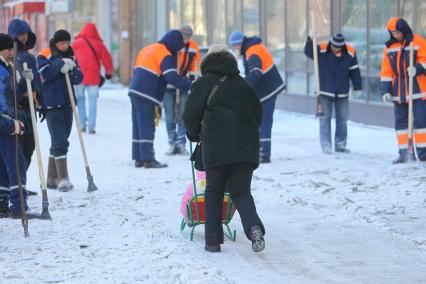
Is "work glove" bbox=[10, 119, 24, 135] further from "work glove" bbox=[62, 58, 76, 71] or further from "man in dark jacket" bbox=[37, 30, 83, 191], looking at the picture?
"work glove" bbox=[62, 58, 76, 71]

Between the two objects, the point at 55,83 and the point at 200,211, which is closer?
the point at 200,211

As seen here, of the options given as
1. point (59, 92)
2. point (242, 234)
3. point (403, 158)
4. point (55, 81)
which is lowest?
point (403, 158)

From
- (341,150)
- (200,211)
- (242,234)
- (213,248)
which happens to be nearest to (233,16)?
(341,150)

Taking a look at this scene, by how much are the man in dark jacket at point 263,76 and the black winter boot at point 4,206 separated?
4576 mm

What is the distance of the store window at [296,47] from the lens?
22022mm

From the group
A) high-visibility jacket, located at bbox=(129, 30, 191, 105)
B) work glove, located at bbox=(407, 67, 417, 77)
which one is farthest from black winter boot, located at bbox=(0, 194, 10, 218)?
work glove, located at bbox=(407, 67, 417, 77)

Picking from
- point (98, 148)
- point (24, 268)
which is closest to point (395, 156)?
point (98, 148)

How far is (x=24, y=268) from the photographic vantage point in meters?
6.97

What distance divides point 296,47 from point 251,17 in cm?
298

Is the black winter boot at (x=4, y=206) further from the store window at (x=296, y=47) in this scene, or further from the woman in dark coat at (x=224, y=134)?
the store window at (x=296, y=47)

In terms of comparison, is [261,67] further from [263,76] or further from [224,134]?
[224,134]

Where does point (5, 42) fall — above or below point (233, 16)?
above

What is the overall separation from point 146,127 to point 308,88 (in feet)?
31.0

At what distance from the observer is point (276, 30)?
23797mm
